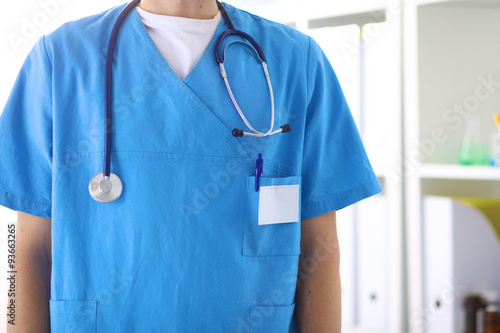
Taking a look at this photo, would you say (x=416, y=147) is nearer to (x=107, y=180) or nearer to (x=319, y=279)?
(x=319, y=279)

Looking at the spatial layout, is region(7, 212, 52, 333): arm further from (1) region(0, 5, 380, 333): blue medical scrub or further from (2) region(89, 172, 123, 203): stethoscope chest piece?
(2) region(89, 172, 123, 203): stethoscope chest piece

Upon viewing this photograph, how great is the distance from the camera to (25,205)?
0.73 m

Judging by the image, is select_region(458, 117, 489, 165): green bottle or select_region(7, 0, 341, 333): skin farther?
select_region(458, 117, 489, 165): green bottle

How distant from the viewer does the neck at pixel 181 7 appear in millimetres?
756

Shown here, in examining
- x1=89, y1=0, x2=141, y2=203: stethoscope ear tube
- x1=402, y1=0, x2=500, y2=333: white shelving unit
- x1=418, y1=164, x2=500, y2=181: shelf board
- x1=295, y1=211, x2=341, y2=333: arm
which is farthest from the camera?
x1=402, y1=0, x2=500, y2=333: white shelving unit

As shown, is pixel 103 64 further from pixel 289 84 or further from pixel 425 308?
pixel 425 308

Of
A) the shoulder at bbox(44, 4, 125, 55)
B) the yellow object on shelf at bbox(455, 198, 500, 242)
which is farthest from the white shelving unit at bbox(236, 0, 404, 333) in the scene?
the shoulder at bbox(44, 4, 125, 55)

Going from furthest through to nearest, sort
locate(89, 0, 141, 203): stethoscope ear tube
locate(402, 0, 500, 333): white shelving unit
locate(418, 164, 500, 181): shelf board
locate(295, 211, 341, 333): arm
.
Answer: locate(402, 0, 500, 333): white shelving unit < locate(418, 164, 500, 181): shelf board < locate(295, 211, 341, 333): arm < locate(89, 0, 141, 203): stethoscope ear tube

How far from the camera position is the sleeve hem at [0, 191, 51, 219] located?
73 centimetres

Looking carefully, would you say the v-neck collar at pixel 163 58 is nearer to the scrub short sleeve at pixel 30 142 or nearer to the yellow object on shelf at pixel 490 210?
the scrub short sleeve at pixel 30 142

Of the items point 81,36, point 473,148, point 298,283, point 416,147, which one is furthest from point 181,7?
point 473,148

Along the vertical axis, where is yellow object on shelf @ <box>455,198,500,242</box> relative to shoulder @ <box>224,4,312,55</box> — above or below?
below

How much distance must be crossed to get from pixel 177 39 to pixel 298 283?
1.63 ft

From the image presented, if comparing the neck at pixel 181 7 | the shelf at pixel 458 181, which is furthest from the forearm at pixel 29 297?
the shelf at pixel 458 181
